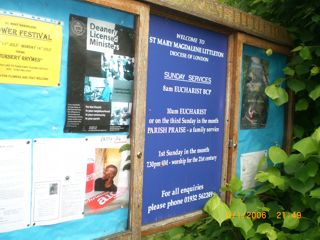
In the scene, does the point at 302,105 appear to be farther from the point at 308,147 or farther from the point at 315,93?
the point at 308,147

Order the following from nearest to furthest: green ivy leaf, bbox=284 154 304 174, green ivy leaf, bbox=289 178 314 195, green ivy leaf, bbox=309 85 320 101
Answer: green ivy leaf, bbox=289 178 314 195, green ivy leaf, bbox=284 154 304 174, green ivy leaf, bbox=309 85 320 101

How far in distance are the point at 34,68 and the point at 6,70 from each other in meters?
0.13

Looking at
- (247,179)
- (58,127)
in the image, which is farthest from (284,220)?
(58,127)

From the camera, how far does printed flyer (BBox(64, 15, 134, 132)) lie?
1.92 m

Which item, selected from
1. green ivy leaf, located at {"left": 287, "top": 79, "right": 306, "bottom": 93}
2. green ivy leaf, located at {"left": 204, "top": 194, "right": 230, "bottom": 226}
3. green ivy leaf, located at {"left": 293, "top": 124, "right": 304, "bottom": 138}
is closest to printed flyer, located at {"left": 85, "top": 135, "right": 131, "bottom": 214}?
green ivy leaf, located at {"left": 204, "top": 194, "right": 230, "bottom": 226}

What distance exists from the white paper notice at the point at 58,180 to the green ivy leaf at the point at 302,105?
218cm

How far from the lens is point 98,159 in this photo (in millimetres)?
2047

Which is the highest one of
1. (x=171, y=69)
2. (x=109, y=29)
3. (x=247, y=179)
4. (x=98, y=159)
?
(x=109, y=29)

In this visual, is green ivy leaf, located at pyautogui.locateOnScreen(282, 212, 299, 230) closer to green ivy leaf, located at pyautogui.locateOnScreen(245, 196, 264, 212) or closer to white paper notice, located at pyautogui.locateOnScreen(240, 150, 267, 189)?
green ivy leaf, located at pyautogui.locateOnScreen(245, 196, 264, 212)

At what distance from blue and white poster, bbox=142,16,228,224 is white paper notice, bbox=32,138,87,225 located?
0.51 m

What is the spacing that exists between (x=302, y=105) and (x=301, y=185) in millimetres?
960

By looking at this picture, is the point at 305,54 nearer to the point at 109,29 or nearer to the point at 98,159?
the point at 109,29

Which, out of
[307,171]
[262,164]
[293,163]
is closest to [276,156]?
[293,163]
